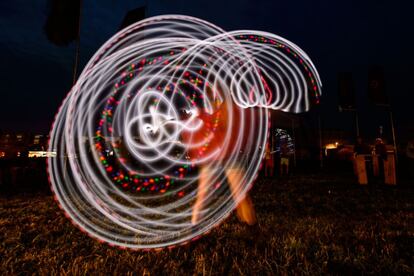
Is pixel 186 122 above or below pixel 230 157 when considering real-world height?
above

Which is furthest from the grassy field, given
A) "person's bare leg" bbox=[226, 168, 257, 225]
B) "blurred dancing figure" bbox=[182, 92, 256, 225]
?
"blurred dancing figure" bbox=[182, 92, 256, 225]

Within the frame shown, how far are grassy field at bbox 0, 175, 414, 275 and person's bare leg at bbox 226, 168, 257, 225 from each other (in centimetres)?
13

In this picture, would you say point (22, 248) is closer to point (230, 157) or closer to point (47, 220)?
point (47, 220)

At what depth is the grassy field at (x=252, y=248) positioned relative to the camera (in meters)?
2.14

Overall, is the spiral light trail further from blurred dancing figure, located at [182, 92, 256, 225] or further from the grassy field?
the grassy field

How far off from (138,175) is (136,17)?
552 cm

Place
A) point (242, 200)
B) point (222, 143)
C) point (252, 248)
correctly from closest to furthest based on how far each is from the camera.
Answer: point (252, 248)
point (222, 143)
point (242, 200)

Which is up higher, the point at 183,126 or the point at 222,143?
the point at 183,126

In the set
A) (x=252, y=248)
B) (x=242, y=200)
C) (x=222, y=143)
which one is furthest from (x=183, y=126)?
(x=252, y=248)

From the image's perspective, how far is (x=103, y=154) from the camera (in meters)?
13.4

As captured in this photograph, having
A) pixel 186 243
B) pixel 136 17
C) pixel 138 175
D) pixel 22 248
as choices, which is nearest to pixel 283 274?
pixel 186 243

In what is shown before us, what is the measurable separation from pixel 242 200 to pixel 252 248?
0.86 m

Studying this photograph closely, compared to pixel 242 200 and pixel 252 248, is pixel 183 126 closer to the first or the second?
pixel 242 200

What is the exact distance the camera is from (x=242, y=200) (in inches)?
132
